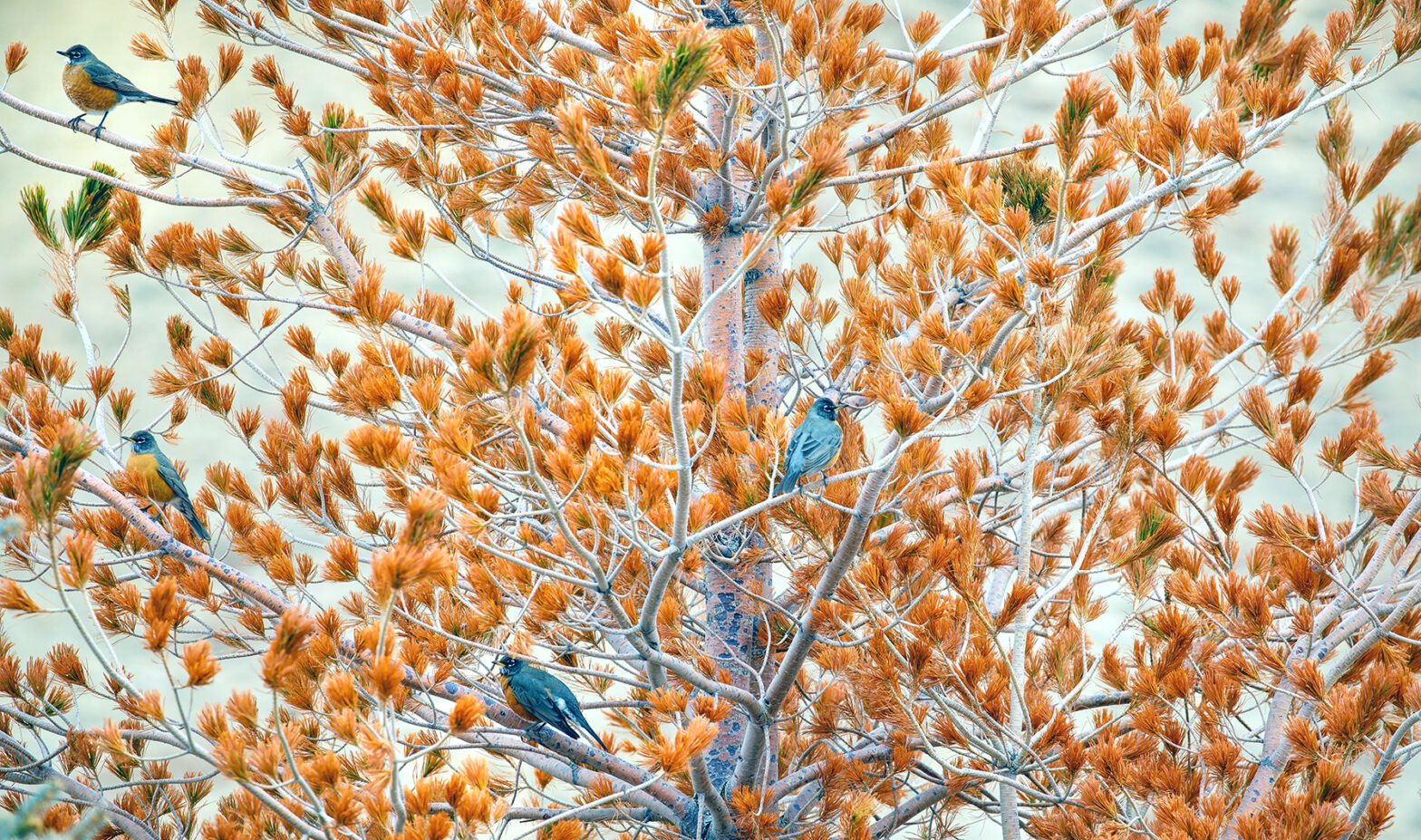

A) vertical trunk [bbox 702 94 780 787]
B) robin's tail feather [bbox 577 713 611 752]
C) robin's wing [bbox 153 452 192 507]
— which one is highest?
vertical trunk [bbox 702 94 780 787]

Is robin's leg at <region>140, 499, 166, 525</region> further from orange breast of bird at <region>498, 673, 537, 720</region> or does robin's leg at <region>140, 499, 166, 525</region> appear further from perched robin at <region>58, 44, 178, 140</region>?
perched robin at <region>58, 44, 178, 140</region>

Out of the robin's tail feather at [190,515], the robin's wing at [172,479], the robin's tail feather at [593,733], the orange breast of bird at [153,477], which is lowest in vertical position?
the robin's tail feather at [190,515]

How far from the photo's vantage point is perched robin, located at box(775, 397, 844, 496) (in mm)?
1345

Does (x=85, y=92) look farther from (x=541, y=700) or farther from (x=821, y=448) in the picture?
(x=821, y=448)

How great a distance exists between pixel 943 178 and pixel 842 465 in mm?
509

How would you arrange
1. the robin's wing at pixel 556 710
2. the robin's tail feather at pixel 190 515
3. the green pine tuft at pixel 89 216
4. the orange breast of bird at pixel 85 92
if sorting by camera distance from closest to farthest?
the green pine tuft at pixel 89 216, the robin's wing at pixel 556 710, the robin's tail feather at pixel 190 515, the orange breast of bird at pixel 85 92

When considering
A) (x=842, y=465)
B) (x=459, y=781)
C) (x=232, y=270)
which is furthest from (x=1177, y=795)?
(x=232, y=270)

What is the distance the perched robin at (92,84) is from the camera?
1.87 m

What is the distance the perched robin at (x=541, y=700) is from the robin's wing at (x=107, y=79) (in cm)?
138

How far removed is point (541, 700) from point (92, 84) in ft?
4.89

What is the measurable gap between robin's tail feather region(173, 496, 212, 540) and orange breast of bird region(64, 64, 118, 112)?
82 centimetres

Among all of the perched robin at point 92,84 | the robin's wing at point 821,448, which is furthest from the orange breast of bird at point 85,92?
the robin's wing at point 821,448

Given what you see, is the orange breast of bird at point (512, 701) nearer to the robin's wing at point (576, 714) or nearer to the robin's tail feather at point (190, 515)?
the robin's wing at point (576, 714)

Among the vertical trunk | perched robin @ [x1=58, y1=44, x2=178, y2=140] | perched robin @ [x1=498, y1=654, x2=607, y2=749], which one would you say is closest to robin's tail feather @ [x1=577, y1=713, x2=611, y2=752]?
perched robin @ [x1=498, y1=654, x2=607, y2=749]
